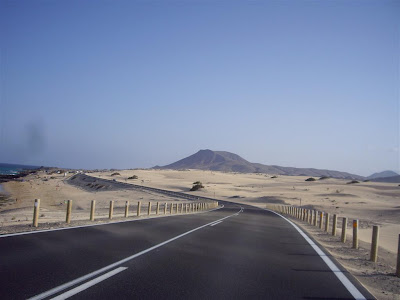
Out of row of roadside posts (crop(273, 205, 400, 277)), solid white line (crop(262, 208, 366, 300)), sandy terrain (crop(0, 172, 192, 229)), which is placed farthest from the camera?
sandy terrain (crop(0, 172, 192, 229))

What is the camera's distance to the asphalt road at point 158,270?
23.2ft

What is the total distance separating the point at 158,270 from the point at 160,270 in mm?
43

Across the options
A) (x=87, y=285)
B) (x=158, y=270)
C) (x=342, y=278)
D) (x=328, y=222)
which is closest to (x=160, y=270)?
(x=158, y=270)

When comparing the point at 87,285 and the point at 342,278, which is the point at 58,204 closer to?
the point at 87,285

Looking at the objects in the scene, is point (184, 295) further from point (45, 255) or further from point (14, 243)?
point (14, 243)

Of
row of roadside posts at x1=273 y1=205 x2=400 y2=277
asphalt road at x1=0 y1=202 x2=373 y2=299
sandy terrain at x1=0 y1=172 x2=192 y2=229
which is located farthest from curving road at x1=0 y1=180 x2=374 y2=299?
sandy terrain at x1=0 y1=172 x2=192 y2=229

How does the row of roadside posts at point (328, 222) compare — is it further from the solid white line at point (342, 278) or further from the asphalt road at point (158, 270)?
the asphalt road at point (158, 270)

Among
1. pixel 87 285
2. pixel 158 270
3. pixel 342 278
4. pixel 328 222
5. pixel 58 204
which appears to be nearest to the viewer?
pixel 87 285

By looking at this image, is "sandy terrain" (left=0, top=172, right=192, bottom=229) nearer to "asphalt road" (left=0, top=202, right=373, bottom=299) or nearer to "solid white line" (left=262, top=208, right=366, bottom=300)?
"asphalt road" (left=0, top=202, right=373, bottom=299)

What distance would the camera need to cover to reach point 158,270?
28.8ft

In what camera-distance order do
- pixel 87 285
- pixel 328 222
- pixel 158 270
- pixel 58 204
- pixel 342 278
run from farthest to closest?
pixel 58 204, pixel 328 222, pixel 342 278, pixel 158 270, pixel 87 285

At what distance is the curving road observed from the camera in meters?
7.09

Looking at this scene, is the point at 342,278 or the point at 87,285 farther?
the point at 342,278

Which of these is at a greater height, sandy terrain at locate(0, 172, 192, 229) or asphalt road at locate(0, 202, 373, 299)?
asphalt road at locate(0, 202, 373, 299)
